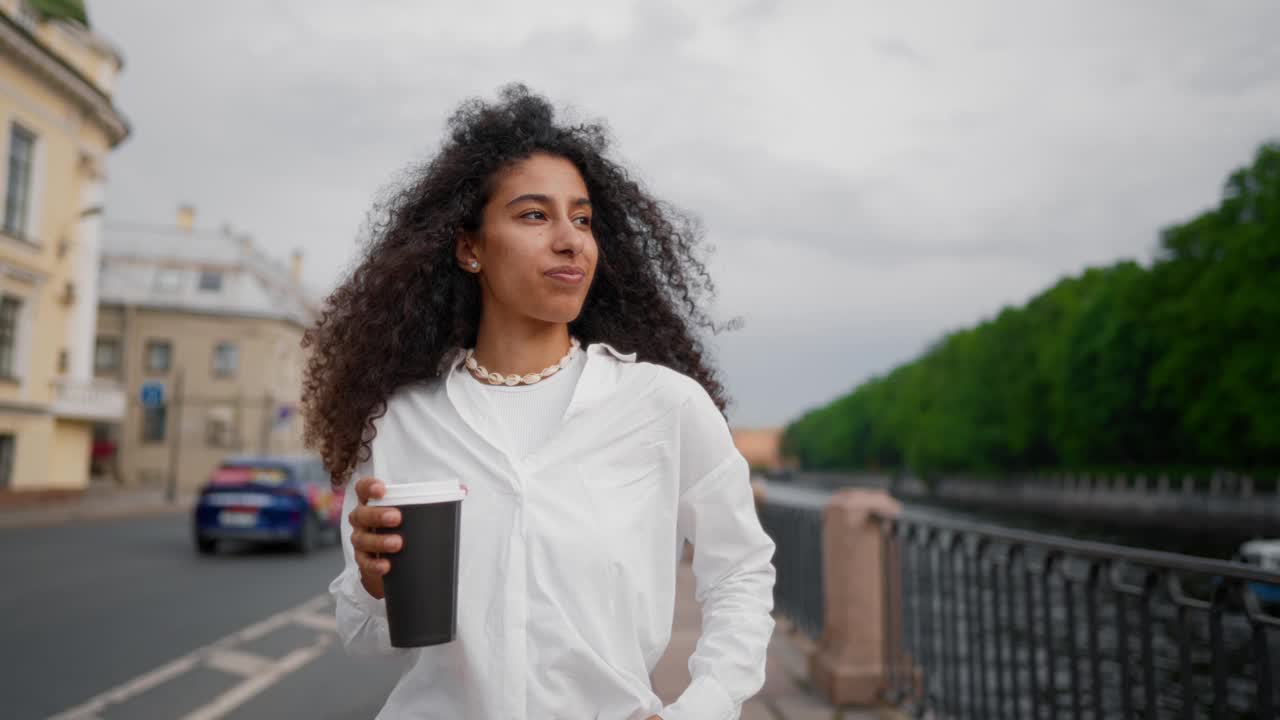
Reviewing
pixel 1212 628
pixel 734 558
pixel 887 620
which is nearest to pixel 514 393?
pixel 734 558

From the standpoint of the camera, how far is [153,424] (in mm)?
48219

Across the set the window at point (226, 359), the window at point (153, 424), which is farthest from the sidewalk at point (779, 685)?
the window at point (226, 359)

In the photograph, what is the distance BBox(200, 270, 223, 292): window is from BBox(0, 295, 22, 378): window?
25058 millimetres

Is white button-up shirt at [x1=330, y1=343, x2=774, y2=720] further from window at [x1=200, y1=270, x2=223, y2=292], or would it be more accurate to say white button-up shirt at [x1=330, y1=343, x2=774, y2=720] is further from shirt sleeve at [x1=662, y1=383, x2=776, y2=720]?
window at [x1=200, y1=270, x2=223, y2=292]

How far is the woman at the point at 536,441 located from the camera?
164 cm

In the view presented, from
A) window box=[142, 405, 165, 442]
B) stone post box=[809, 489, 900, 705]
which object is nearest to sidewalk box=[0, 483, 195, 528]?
Answer: window box=[142, 405, 165, 442]

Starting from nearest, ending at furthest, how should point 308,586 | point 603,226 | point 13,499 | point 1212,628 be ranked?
point 603,226, point 1212,628, point 308,586, point 13,499

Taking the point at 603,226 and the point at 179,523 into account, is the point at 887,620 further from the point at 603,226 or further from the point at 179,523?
the point at 179,523

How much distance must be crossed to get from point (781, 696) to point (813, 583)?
204 cm

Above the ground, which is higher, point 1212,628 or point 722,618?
point 722,618

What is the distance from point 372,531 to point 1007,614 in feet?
11.9

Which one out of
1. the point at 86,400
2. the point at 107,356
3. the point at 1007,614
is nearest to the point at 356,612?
the point at 1007,614

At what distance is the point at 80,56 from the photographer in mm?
29969

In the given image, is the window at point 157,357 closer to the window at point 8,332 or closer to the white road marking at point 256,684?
the window at point 8,332
